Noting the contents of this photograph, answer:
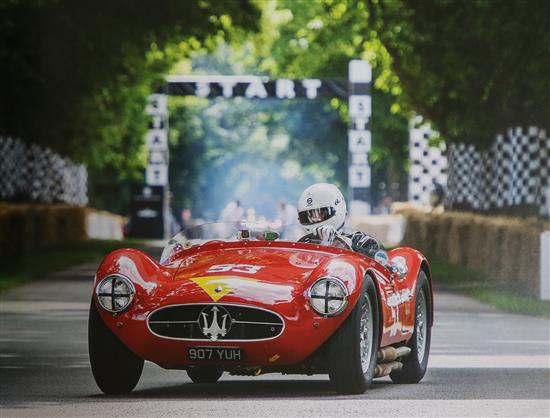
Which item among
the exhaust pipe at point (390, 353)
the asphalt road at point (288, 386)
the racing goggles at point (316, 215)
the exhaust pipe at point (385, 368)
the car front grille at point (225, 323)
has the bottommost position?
the asphalt road at point (288, 386)

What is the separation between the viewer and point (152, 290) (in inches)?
Answer: 438

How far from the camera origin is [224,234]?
1338 cm

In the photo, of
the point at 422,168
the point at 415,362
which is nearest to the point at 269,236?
Result: the point at 415,362

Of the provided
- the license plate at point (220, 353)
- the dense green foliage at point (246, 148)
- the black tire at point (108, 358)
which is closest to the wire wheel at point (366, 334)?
the license plate at point (220, 353)

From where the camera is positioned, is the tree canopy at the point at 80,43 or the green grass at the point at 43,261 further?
the tree canopy at the point at 80,43

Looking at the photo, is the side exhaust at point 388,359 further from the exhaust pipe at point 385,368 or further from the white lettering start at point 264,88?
the white lettering start at point 264,88

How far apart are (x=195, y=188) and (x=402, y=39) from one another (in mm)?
69629

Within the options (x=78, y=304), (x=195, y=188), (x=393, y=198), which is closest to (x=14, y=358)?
(x=78, y=304)

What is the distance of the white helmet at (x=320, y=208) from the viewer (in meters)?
12.5

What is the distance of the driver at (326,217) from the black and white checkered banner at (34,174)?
34231 mm

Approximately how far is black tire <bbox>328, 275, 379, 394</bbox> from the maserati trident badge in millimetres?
657

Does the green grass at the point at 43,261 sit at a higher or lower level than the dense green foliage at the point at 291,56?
lower

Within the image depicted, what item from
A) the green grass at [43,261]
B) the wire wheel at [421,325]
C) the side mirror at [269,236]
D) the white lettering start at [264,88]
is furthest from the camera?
the white lettering start at [264,88]

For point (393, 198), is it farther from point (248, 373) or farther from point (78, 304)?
point (248, 373)
